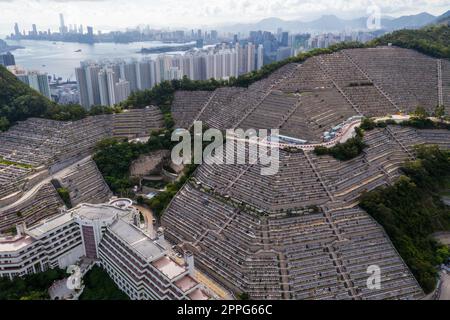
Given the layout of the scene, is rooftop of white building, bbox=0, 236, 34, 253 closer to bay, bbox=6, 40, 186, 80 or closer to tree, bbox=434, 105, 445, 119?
tree, bbox=434, 105, 445, 119

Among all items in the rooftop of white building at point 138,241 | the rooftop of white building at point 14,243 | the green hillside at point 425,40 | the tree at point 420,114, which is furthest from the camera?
the green hillside at point 425,40

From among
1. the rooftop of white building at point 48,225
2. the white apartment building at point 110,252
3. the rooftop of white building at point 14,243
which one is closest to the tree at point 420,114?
the white apartment building at point 110,252

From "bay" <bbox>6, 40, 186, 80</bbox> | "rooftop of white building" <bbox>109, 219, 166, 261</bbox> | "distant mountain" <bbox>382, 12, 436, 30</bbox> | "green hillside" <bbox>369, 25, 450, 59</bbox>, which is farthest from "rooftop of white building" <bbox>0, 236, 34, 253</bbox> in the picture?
"distant mountain" <bbox>382, 12, 436, 30</bbox>

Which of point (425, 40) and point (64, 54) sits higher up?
point (425, 40)

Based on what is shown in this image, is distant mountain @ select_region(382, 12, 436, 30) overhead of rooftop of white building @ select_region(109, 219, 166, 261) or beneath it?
overhead

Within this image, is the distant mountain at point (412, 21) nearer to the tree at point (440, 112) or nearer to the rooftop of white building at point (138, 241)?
the tree at point (440, 112)

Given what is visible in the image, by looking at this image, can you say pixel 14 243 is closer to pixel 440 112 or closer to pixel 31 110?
pixel 31 110

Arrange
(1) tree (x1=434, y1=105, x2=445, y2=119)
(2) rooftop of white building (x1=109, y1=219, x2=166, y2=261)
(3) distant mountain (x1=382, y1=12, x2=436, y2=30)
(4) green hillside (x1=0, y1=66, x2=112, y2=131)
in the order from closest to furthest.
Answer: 1. (2) rooftop of white building (x1=109, y1=219, x2=166, y2=261)
2. (1) tree (x1=434, y1=105, x2=445, y2=119)
3. (4) green hillside (x1=0, y1=66, x2=112, y2=131)
4. (3) distant mountain (x1=382, y1=12, x2=436, y2=30)

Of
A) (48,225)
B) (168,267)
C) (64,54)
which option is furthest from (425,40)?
(64,54)

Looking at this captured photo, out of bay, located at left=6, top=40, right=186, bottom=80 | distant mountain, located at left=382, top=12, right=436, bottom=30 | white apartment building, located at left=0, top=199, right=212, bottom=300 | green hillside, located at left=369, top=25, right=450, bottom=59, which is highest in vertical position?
distant mountain, located at left=382, top=12, right=436, bottom=30

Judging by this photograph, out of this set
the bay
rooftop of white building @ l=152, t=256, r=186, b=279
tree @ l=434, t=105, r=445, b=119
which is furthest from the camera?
the bay

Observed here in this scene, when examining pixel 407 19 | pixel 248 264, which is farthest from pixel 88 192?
pixel 407 19

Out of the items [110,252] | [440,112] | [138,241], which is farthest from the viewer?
[440,112]
